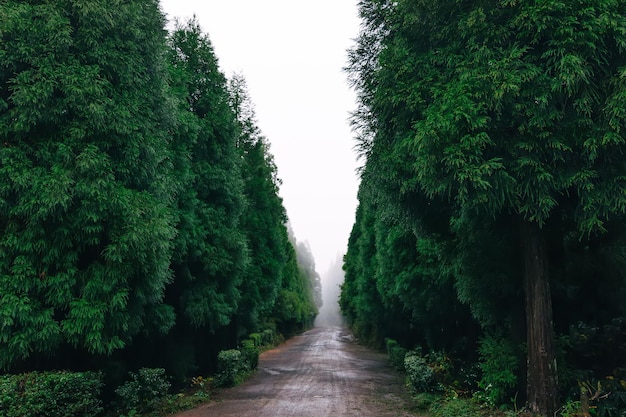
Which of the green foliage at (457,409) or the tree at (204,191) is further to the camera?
the tree at (204,191)

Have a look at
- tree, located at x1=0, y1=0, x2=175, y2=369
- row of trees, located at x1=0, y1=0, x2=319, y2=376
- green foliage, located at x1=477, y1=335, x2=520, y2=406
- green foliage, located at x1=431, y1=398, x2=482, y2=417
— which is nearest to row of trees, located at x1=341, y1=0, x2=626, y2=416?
green foliage, located at x1=477, y1=335, x2=520, y2=406

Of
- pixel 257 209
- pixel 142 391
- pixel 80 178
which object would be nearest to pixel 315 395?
pixel 142 391

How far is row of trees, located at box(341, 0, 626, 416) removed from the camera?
7379mm

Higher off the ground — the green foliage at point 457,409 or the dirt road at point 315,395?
the green foliage at point 457,409

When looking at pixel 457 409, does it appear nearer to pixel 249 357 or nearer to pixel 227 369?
pixel 227 369

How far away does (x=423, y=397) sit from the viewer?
489 inches

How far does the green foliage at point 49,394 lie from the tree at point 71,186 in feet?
1.82

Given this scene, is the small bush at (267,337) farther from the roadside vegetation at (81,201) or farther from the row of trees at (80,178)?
the row of trees at (80,178)

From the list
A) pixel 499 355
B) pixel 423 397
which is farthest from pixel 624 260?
pixel 423 397

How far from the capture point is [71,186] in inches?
375

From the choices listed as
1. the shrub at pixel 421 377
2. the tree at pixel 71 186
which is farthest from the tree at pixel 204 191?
the shrub at pixel 421 377

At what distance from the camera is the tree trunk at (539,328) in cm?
865

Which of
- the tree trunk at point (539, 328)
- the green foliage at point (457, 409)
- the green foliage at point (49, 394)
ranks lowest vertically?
the green foliage at point (457, 409)

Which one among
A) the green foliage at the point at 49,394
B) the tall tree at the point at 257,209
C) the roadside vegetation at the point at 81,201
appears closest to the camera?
the green foliage at the point at 49,394
